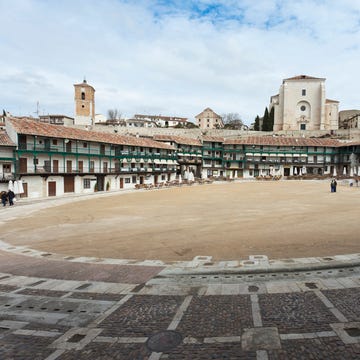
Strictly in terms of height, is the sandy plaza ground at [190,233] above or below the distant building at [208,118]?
below

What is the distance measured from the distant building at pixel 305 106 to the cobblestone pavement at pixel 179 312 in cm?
8687

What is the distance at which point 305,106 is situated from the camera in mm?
85562

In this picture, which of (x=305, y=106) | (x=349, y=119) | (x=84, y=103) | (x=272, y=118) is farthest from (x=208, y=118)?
(x=84, y=103)

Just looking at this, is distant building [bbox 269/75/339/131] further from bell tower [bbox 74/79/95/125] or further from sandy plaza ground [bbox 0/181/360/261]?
sandy plaza ground [bbox 0/181/360/261]

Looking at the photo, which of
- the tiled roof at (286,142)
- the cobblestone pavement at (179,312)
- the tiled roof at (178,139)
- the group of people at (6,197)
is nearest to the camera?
the cobblestone pavement at (179,312)

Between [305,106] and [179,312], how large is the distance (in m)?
93.3

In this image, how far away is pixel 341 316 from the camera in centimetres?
542

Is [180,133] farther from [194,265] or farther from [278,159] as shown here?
[194,265]

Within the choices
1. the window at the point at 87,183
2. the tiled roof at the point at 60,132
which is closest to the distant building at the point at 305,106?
the tiled roof at the point at 60,132

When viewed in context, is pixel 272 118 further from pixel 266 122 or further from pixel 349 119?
pixel 349 119

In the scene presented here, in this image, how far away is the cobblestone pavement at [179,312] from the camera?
15.0 feet

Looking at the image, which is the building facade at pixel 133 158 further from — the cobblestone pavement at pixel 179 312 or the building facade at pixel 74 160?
the cobblestone pavement at pixel 179 312

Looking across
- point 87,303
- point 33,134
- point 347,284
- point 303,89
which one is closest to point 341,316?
point 347,284

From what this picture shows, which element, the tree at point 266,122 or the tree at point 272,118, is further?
the tree at point 272,118
